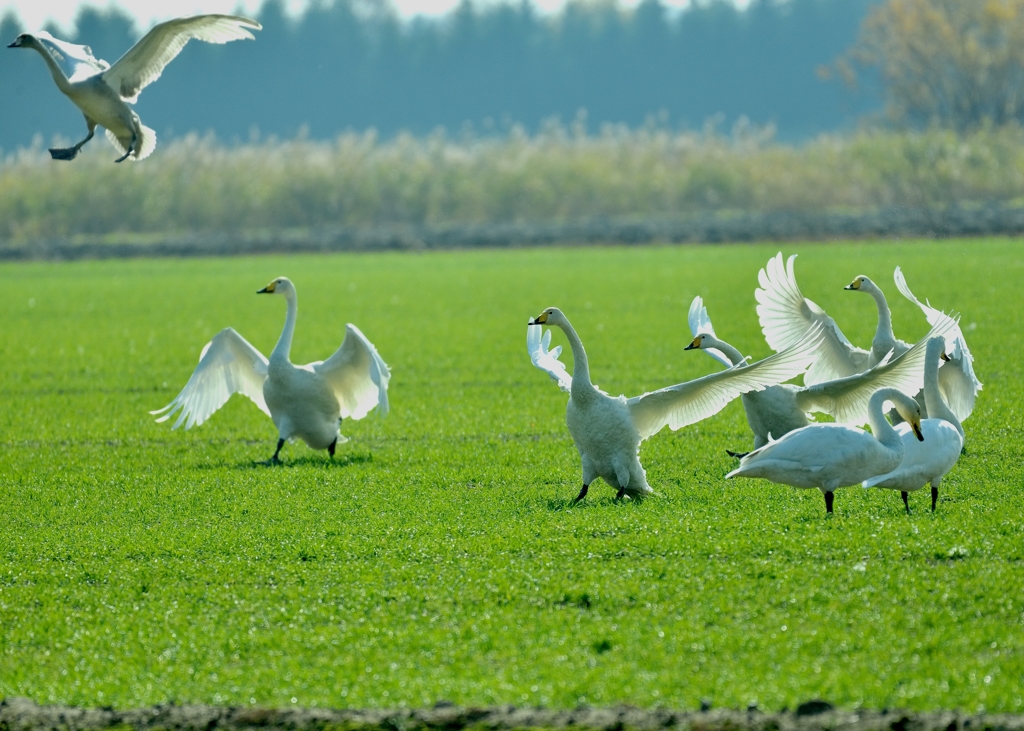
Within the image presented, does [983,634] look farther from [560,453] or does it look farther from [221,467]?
[221,467]

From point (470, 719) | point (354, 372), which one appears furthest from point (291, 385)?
point (470, 719)

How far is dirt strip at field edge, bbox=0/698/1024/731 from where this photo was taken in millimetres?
5348

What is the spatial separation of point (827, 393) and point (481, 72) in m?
122

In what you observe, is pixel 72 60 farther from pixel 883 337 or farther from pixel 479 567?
pixel 883 337

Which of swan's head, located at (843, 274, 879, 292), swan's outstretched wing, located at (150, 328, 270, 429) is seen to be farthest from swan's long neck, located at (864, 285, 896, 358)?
swan's outstretched wing, located at (150, 328, 270, 429)

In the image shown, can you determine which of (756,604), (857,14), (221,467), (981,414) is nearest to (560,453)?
(221,467)

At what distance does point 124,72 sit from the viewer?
29.7 feet

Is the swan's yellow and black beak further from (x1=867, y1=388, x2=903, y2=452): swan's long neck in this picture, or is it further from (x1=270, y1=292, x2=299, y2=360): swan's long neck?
(x1=270, y1=292, x2=299, y2=360): swan's long neck

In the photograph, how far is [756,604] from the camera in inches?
273

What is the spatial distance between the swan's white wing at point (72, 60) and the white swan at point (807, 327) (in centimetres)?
522

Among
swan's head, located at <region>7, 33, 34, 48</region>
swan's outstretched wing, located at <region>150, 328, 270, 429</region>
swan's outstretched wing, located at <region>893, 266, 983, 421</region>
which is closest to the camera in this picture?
swan's head, located at <region>7, 33, 34, 48</region>

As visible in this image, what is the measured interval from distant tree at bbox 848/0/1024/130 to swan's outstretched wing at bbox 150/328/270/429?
52077 millimetres

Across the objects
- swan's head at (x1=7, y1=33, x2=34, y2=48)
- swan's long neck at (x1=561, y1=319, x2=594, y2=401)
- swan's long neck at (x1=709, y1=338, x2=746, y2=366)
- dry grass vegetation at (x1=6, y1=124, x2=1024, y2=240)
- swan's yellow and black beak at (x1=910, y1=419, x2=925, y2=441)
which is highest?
dry grass vegetation at (x1=6, y1=124, x2=1024, y2=240)

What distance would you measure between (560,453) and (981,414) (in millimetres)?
3886
